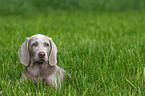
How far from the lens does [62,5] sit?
476 inches

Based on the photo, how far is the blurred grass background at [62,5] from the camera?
11.4 metres

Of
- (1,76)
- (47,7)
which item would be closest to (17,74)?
(1,76)

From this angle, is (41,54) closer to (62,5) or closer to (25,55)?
(25,55)

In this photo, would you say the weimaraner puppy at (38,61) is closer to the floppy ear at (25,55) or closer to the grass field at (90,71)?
the floppy ear at (25,55)

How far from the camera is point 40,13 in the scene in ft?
37.6

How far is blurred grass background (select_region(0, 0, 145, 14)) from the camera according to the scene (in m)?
11.4

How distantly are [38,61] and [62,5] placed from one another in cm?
934

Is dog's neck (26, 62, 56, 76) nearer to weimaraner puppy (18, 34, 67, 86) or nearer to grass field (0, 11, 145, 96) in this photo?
weimaraner puppy (18, 34, 67, 86)

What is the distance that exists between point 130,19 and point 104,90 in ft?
25.1

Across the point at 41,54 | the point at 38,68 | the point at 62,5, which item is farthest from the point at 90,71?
the point at 62,5

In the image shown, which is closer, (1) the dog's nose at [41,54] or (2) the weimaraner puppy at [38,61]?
(1) the dog's nose at [41,54]

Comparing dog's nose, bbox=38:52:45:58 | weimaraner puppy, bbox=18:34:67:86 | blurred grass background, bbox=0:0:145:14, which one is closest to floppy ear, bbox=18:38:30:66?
weimaraner puppy, bbox=18:34:67:86

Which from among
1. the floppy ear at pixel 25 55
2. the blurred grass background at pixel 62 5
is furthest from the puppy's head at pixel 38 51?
the blurred grass background at pixel 62 5

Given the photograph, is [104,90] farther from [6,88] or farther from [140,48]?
[140,48]
